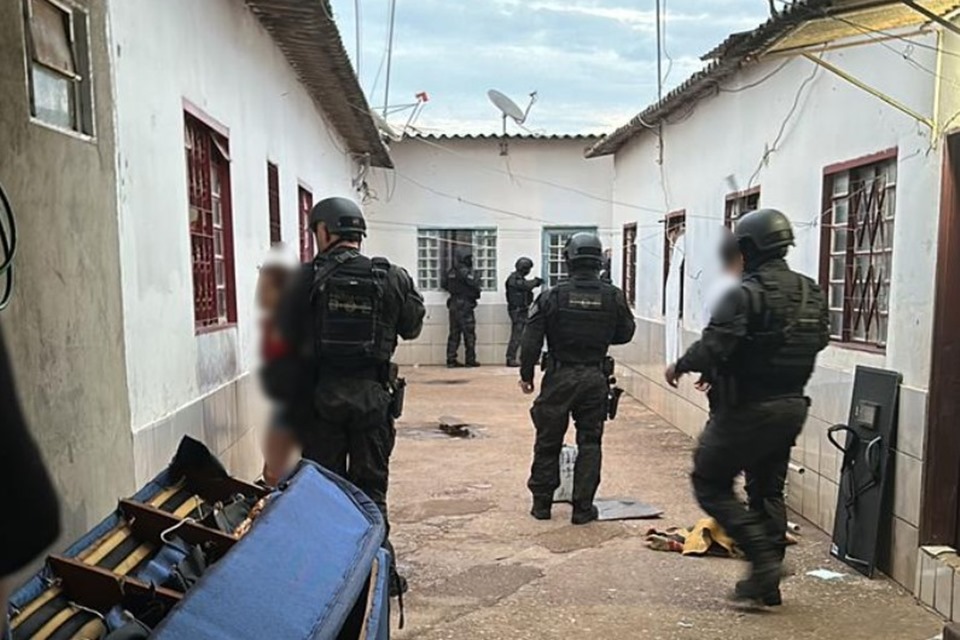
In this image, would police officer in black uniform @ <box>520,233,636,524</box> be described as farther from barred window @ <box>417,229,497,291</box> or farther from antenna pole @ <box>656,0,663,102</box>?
barred window @ <box>417,229,497,291</box>

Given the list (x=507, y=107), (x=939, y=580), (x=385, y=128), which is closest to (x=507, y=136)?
(x=507, y=107)

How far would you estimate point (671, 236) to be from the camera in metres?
7.90

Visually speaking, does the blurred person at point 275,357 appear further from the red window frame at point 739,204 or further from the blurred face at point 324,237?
the red window frame at point 739,204

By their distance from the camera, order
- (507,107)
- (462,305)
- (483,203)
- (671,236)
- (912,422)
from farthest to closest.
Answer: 1. (483,203)
2. (462,305)
3. (507,107)
4. (671,236)
5. (912,422)

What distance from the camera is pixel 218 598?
1.54 m

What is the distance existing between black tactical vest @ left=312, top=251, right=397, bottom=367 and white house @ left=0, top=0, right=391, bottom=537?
1.93 feet

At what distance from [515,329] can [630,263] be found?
2.59m

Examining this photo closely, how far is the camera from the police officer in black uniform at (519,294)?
11.8 meters

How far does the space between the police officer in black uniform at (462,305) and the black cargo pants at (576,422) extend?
23.3ft

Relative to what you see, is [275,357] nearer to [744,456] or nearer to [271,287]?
[271,287]

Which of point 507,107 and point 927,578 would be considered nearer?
point 927,578

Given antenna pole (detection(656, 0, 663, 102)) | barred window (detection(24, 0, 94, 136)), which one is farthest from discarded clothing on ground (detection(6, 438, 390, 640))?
antenna pole (detection(656, 0, 663, 102))

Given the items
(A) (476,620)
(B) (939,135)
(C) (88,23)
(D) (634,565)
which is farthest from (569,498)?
(C) (88,23)

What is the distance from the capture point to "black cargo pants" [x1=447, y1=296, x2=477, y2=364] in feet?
39.2
